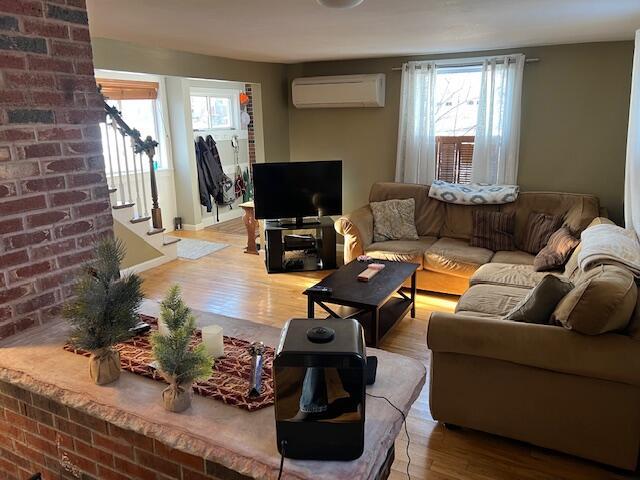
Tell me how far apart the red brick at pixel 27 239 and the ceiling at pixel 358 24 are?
132cm

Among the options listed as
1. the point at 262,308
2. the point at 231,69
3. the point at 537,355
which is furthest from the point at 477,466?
the point at 231,69

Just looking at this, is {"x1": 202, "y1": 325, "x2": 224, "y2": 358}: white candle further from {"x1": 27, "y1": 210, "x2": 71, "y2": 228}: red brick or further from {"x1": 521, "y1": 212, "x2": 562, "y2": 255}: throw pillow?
{"x1": 521, "y1": 212, "x2": 562, "y2": 255}: throw pillow

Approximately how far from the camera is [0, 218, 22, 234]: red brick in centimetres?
155

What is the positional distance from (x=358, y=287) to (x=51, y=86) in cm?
228

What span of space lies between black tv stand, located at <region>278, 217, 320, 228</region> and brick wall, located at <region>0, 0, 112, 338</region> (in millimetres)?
3189

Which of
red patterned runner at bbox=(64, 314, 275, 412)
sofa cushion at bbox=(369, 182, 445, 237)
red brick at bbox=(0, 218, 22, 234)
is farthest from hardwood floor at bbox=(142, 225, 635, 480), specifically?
red brick at bbox=(0, 218, 22, 234)

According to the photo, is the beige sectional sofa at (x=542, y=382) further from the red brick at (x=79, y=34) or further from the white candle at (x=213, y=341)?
the red brick at (x=79, y=34)

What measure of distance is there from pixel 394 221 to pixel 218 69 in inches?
90.7

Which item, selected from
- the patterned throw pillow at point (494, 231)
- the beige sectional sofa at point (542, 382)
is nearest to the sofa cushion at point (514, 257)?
the patterned throw pillow at point (494, 231)

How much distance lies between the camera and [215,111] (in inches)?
292

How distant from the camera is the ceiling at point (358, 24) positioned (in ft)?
8.16

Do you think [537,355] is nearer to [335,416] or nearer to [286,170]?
[335,416]

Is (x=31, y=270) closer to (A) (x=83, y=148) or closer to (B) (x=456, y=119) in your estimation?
(A) (x=83, y=148)

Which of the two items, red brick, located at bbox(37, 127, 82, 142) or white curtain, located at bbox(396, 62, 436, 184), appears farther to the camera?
white curtain, located at bbox(396, 62, 436, 184)
